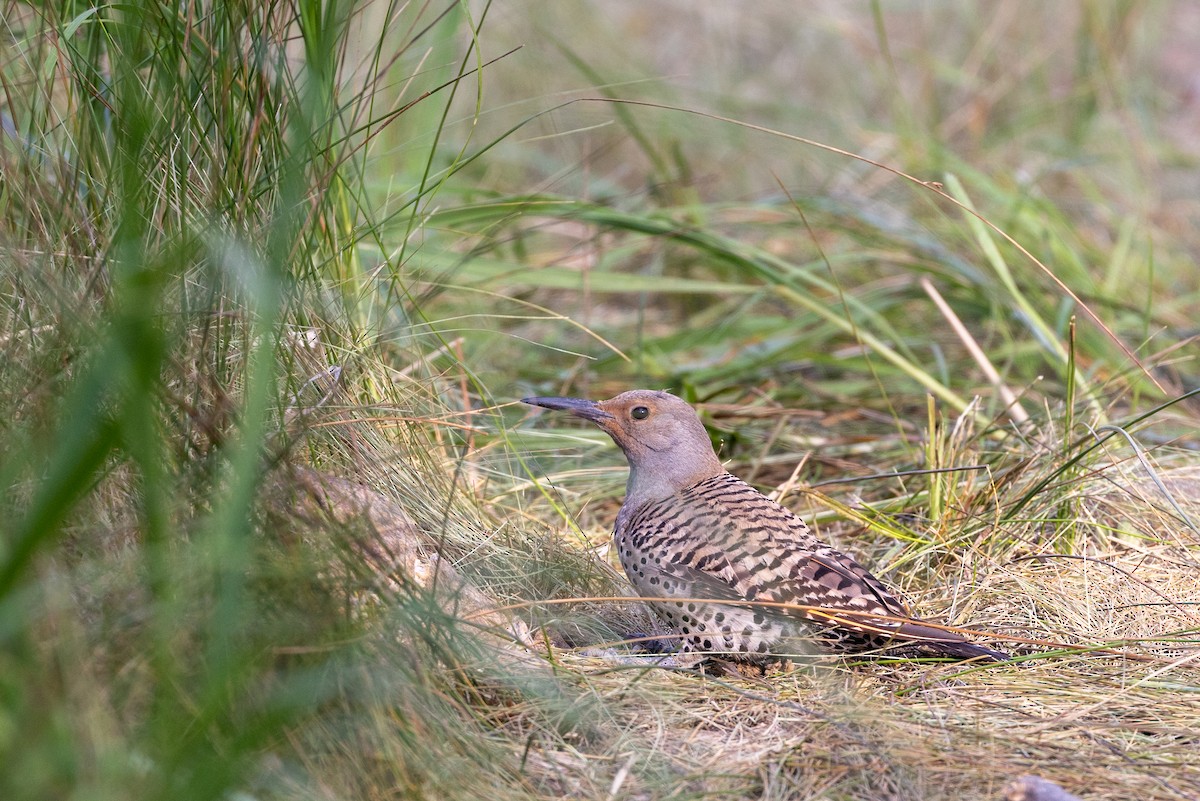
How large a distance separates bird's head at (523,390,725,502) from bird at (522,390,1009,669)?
0.22ft

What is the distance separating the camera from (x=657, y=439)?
3.49 metres

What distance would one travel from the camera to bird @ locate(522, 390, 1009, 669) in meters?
2.86

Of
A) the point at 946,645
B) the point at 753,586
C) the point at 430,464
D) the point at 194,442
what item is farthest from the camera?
the point at 430,464

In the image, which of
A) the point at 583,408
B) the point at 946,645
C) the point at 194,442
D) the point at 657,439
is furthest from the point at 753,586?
the point at 194,442

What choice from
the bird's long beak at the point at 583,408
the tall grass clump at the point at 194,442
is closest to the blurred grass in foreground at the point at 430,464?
the tall grass clump at the point at 194,442

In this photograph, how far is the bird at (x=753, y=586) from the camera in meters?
2.86

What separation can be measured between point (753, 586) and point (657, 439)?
66 centimetres

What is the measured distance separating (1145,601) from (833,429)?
1.57 meters

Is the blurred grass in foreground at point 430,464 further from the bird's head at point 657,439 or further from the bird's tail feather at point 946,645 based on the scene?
the bird's head at point 657,439

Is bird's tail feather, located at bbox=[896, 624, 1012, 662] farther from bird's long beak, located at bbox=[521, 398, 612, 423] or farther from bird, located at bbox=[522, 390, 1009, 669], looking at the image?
bird's long beak, located at bbox=[521, 398, 612, 423]

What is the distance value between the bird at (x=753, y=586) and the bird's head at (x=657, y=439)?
2.7 inches

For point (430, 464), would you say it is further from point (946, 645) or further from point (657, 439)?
point (946, 645)

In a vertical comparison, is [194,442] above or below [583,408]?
above

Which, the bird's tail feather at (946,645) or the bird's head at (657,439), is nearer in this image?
the bird's tail feather at (946,645)
